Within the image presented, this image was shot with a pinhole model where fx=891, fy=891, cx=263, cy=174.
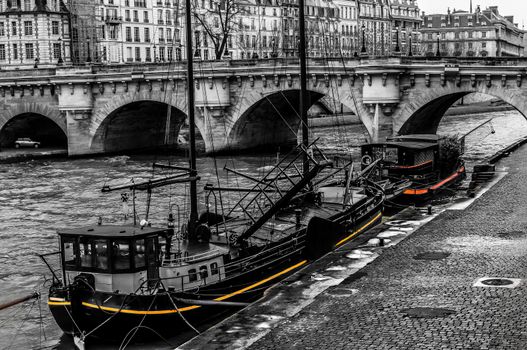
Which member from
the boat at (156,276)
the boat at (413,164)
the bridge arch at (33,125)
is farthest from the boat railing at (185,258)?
the bridge arch at (33,125)

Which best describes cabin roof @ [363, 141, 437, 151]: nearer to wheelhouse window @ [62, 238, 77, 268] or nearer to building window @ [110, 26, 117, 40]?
wheelhouse window @ [62, 238, 77, 268]

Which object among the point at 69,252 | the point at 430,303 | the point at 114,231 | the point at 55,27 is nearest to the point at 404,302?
the point at 430,303

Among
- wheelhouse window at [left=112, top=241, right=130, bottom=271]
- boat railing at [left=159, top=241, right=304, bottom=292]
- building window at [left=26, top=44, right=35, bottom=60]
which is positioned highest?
building window at [left=26, top=44, right=35, bottom=60]

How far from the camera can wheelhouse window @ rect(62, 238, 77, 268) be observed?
88.7ft

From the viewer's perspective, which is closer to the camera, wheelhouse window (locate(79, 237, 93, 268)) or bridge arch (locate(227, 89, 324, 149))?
wheelhouse window (locate(79, 237, 93, 268))

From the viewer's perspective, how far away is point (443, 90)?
6259 centimetres

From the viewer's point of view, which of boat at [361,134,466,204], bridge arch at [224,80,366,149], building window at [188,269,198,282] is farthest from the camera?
bridge arch at [224,80,366,149]

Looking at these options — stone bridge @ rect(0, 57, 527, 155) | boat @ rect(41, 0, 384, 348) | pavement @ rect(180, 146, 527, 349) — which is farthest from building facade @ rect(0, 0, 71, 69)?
pavement @ rect(180, 146, 527, 349)

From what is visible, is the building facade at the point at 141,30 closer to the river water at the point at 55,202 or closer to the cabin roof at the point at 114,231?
the river water at the point at 55,202

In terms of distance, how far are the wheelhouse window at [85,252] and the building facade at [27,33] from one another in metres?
89.0

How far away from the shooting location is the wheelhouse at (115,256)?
2639cm

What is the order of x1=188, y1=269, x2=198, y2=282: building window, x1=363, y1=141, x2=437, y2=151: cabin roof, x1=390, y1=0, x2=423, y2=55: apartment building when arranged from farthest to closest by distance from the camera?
x1=390, y1=0, x2=423, y2=55: apartment building
x1=363, y1=141, x2=437, y2=151: cabin roof
x1=188, y1=269, x2=198, y2=282: building window

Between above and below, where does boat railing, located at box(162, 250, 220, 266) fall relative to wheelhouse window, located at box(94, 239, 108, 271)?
below

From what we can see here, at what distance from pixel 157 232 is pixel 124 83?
52798 millimetres
